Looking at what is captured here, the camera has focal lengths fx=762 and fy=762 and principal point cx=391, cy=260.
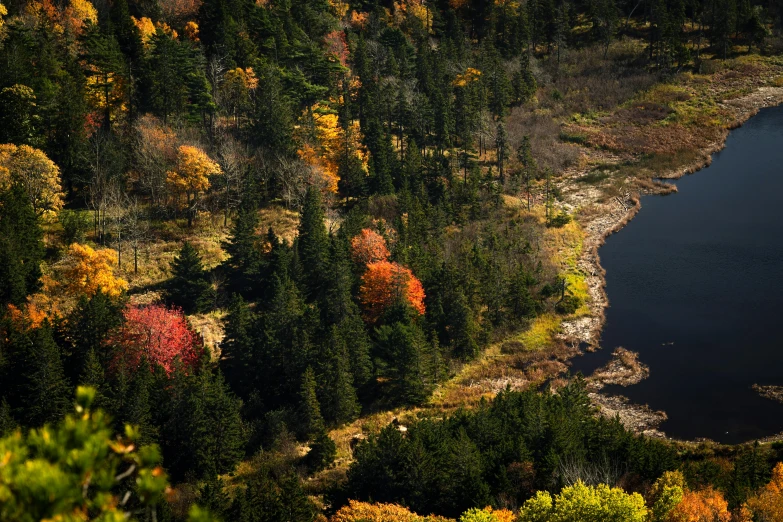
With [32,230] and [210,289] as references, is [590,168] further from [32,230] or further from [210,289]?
[32,230]

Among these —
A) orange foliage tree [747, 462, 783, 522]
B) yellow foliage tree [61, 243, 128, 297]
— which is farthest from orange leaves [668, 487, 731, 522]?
yellow foliage tree [61, 243, 128, 297]

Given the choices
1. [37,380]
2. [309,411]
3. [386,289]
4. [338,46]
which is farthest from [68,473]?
[338,46]

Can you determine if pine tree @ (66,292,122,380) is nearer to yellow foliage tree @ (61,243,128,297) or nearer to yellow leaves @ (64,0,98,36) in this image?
yellow foliage tree @ (61,243,128,297)

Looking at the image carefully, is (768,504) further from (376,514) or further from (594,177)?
(594,177)

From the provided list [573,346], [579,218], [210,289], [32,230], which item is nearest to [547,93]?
[579,218]

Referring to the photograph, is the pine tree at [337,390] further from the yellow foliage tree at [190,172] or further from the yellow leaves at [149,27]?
the yellow leaves at [149,27]

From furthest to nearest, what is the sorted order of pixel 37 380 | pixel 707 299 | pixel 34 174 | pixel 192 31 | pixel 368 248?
pixel 192 31 → pixel 707 299 → pixel 368 248 → pixel 34 174 → pixel 37 380
